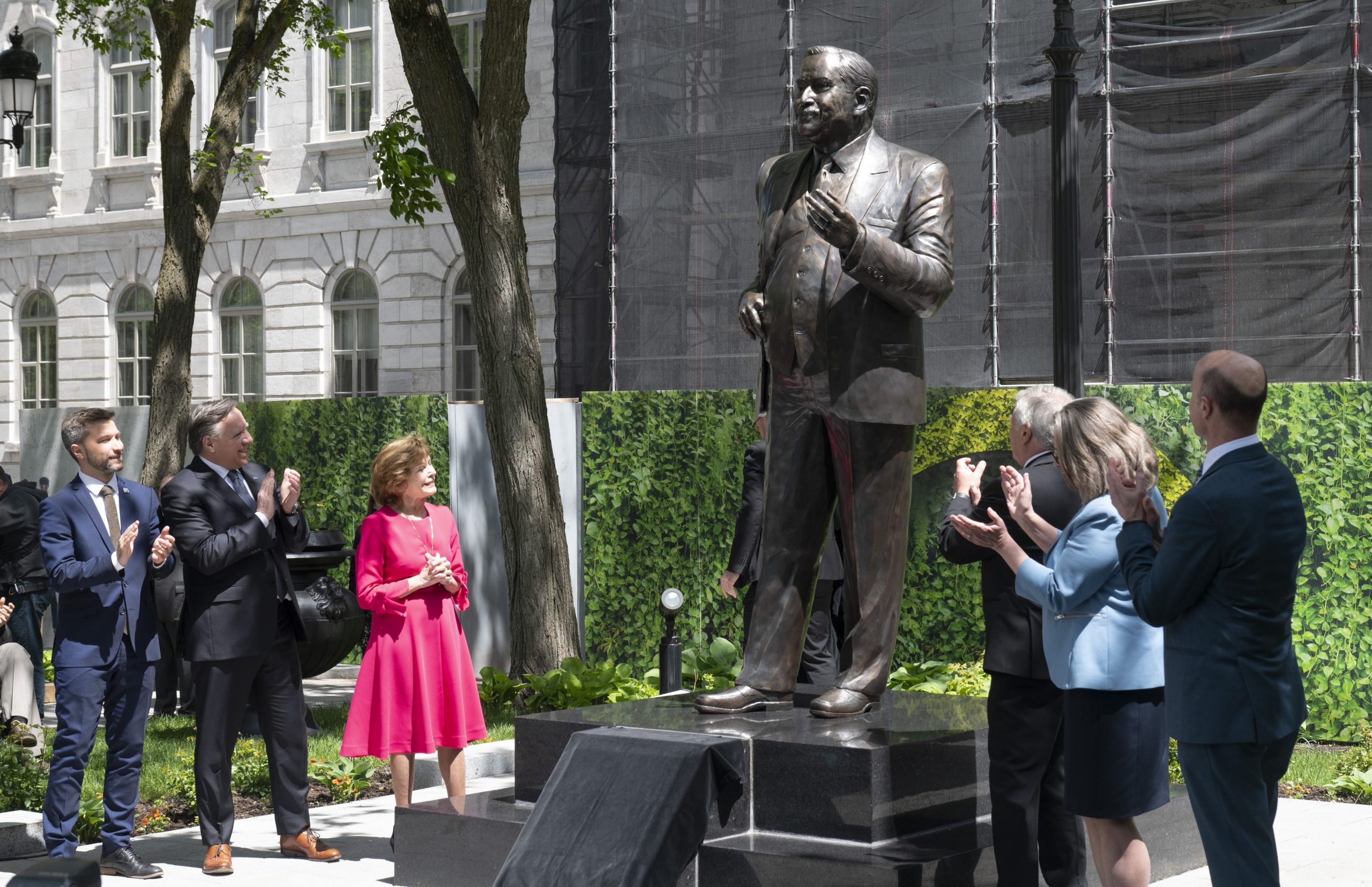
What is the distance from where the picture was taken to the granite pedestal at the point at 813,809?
5.40 meters

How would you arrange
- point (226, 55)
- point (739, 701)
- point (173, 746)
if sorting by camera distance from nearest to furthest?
point (739, 701) → point (173, 746) → point (226, 55)

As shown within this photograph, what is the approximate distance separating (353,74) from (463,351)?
512cm

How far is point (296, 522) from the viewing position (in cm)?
733

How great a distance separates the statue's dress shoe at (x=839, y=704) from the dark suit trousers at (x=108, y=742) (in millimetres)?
2959

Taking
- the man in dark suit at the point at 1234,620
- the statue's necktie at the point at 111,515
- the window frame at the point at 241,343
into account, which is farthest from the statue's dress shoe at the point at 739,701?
the window frame at the point at 241,343

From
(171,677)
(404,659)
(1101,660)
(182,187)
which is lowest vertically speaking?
(171,677)

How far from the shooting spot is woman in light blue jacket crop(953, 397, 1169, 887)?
4773 mm

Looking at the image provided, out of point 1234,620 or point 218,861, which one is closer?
point 1234,620

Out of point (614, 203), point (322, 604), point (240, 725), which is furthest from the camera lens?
point (614, 203)

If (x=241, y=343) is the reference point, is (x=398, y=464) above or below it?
below

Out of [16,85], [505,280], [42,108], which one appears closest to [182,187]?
[16,85]

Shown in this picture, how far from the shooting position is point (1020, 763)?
5.29 m

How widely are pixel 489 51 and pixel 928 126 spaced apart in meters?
7.66

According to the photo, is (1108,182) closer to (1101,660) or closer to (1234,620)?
(1101,660)
